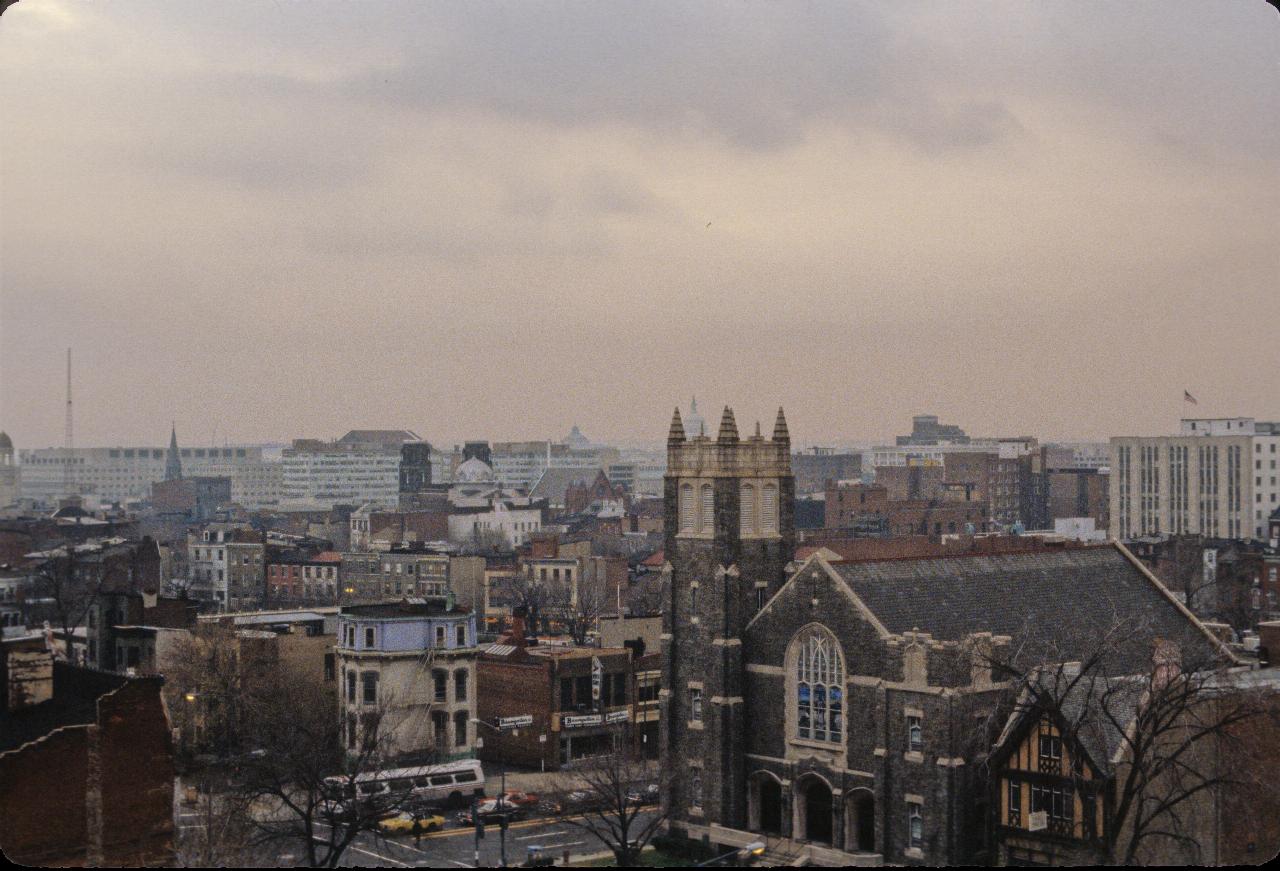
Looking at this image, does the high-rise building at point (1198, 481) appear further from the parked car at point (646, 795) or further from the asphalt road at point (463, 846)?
the asphalt road at point (463, 846)

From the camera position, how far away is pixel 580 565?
154 m

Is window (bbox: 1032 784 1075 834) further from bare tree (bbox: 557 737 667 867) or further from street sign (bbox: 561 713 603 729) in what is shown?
street sign (bbox: 561 713 603 729)

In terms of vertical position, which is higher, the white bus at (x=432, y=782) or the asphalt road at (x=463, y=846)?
the white bus at (x=432, y=782)

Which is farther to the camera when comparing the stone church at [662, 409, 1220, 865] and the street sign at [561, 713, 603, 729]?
the street sign at [561, 713, 603, 729]

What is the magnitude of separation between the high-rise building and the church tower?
119 meters

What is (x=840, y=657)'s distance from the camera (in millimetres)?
59188

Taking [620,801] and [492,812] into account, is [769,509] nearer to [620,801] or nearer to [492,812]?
[620,801]

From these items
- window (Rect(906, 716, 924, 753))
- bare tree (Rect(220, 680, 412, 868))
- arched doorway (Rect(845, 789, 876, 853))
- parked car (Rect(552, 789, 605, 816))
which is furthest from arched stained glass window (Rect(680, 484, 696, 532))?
bare tree (Rect(220, 680, 412, 868))

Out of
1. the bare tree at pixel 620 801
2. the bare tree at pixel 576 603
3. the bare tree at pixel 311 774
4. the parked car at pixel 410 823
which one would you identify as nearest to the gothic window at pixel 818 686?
the bare tree at pixel 620 801

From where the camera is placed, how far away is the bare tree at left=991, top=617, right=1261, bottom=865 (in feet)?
165

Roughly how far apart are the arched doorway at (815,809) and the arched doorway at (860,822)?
4.03 feet

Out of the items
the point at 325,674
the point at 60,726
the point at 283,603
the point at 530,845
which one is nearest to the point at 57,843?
the point at 60,726

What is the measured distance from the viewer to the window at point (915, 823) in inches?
2223

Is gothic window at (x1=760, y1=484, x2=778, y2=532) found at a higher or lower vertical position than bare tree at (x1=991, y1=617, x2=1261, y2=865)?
higher
